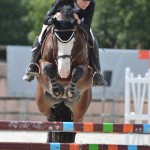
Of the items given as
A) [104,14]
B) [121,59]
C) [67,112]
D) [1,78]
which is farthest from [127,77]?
A: [104,14]

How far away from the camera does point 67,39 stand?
7.47 meters

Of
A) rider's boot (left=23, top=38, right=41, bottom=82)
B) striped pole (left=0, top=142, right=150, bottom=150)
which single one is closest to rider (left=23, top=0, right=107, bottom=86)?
rider's boot (left=23, top=38, right=41, bottom=82)

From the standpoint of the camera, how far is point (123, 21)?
32938mm

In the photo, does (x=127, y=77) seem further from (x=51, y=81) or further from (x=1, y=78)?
(x=1, y=78)

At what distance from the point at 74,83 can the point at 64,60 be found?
0.33 metres

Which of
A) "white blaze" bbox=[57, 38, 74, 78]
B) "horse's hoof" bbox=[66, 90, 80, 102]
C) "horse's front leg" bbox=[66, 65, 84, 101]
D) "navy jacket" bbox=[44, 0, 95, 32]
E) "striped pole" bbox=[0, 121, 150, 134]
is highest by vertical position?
"navy jacket" bbox=[44, 0, 95, 32]

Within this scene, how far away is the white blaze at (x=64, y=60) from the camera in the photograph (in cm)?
729

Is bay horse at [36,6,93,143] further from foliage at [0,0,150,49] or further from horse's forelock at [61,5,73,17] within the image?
foliage at [0,0,150,49]

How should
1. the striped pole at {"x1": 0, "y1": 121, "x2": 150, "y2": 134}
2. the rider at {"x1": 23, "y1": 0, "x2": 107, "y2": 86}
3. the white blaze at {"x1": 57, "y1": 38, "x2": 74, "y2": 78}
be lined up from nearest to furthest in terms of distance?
the striped pole at {"x1": 0, "y1": 121, "x2": 150, "y2": 134}, the white blaze at {"x1": 57, "y1": 38, "x2": 74, "y2": 78}, the rider at {"x1": 23, "y1": 0, "x2": 107, "y2": 86}

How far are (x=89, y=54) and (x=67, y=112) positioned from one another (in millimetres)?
975

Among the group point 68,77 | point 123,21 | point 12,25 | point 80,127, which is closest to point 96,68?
point 68,77

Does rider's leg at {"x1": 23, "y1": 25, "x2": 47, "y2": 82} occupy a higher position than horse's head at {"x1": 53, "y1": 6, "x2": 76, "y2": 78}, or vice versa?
horse's head at {"x1": 53, "y1": 6, "x2": 76, "y2": 78}

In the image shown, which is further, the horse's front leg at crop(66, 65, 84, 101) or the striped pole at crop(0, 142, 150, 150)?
the horse's front leg at crop(66, 65, 84, 101)

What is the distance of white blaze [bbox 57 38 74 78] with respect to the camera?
23.9ft
